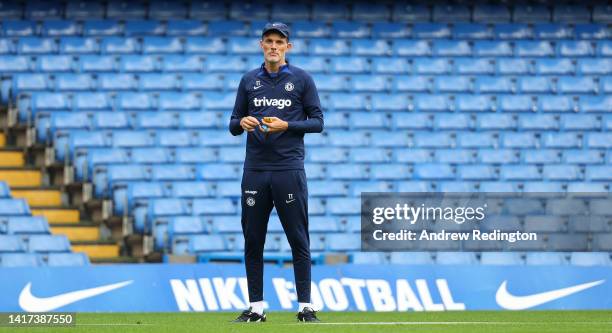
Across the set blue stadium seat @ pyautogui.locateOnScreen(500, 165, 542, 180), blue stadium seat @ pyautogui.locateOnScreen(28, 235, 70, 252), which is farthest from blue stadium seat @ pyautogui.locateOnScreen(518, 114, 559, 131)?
blue stadium seat @ pyautogui.locateOnScreen(28, 235, 70, 252)

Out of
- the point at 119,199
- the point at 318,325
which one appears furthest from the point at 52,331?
the point at 119,199

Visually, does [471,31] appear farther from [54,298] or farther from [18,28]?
[54,298]

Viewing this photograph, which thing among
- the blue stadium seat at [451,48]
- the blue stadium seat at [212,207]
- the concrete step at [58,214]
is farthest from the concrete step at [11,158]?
the blue stadium seat at [451,48]

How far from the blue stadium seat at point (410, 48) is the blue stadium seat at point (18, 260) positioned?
291 inches

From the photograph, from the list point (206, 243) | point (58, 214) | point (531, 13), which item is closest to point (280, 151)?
point (206, 243)

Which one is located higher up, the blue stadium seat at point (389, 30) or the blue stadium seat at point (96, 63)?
the blue stadium seat at point (389, 30)

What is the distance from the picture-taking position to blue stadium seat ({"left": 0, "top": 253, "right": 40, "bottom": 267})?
12750mm

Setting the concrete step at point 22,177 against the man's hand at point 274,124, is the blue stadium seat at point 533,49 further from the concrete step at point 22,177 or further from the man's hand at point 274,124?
the man's hand at point 274,124

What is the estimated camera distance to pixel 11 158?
16562 mm

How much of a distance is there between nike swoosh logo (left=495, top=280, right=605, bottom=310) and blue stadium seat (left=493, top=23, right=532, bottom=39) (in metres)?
7.63

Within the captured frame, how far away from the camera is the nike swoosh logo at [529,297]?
11586 mm

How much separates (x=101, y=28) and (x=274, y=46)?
10.9 metres

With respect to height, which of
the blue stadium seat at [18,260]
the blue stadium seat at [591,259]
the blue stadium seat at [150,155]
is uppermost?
the blue stadium seat at [150,155]

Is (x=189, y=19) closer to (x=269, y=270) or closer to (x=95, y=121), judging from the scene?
(x=95, y=121)
